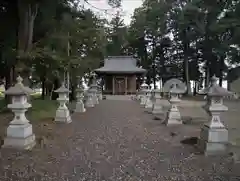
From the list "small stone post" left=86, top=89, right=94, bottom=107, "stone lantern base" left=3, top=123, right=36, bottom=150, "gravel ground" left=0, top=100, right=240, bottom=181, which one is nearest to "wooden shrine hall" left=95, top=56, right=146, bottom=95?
"small stone post" left=86, top=89, right=94, bottom=107

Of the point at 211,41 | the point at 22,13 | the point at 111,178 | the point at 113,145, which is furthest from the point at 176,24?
the point at 111,178

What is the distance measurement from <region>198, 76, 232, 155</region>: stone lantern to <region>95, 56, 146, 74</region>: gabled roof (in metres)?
32.4

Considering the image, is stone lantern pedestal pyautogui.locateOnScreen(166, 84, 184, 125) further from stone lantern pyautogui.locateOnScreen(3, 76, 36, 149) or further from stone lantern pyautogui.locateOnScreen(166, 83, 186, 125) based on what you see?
stone lantern pyautogui.locateOnScreen(3, 76, 36, 149)

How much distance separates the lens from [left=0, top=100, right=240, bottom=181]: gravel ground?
498 cm

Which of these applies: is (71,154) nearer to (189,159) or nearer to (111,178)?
(111,178)

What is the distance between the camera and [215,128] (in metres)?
6.42

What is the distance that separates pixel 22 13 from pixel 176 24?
2995 centimetres

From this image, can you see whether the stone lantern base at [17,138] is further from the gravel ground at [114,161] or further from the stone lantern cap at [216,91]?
the stone lantern cap at [216,91]

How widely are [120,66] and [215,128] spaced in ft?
113

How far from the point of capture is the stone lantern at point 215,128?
248 inches

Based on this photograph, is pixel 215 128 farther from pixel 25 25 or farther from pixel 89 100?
pixel 89 100

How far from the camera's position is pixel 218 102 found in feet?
21.5

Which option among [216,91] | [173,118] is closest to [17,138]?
[216,91]

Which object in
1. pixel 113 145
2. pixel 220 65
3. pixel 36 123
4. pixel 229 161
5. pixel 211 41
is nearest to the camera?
pixel 229 161
